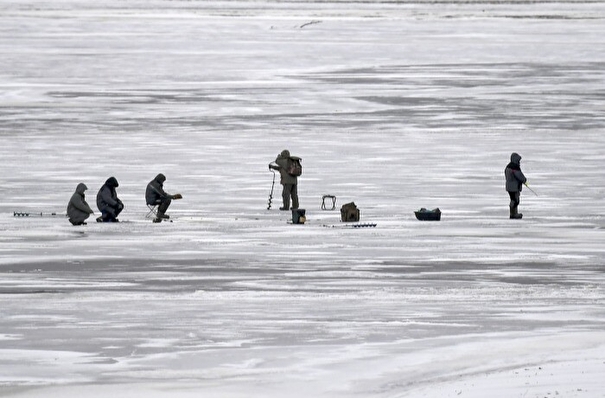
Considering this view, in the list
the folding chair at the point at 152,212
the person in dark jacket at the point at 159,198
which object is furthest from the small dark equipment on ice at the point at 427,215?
the folding chair at the point at 152,212

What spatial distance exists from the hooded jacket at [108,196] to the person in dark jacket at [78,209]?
66 centimetres

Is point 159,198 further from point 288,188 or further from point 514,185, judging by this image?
point 514,185

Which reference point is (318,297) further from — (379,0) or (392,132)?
(379,0)

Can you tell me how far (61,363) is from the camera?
15.7 meters

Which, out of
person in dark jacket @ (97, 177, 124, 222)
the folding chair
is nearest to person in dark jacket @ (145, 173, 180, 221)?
the folding chair

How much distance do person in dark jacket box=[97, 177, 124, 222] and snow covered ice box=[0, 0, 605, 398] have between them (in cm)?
51

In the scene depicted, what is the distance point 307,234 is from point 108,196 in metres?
3.68

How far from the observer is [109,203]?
28.8 metres

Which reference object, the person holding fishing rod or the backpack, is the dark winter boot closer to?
the person holding fishing rod

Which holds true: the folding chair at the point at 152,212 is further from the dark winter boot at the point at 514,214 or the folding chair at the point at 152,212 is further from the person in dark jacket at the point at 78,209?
the dark winter boot at the point at 514,214

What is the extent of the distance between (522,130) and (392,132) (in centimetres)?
350

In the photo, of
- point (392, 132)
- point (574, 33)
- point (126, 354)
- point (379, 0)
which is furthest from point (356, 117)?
point (379, 0)

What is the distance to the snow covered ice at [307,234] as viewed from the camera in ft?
51.3

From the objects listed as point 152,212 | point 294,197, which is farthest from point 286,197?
point 152,212
